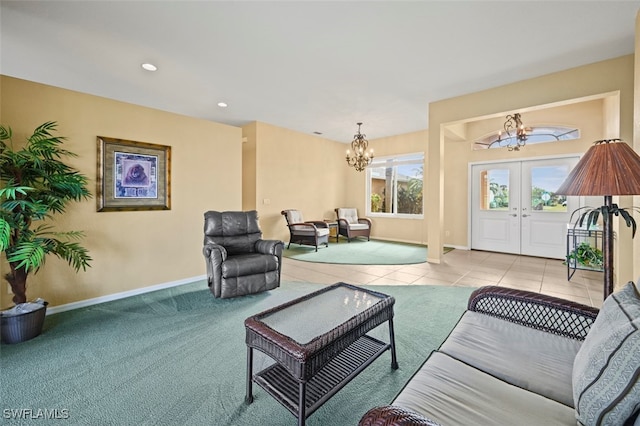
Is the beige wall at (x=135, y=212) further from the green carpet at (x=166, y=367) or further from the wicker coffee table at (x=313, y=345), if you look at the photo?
the wicker coffee table at (x=313, y=345)

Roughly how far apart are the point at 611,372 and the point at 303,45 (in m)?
3.46

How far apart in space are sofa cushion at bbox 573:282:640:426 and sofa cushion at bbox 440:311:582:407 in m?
0.17

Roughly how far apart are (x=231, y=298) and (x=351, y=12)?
10.8 ft

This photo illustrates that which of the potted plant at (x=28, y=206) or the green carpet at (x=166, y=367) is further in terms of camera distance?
the potted plant at (x=28, y=206)

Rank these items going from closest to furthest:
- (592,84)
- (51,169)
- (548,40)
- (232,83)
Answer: (51,169), (548,40), (592,84), (232,83)

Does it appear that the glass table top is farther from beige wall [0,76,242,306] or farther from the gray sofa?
beige wall [0,76,242,306]

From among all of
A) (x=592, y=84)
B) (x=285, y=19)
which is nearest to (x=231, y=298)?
(x=285, y=19)

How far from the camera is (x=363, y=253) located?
577cm

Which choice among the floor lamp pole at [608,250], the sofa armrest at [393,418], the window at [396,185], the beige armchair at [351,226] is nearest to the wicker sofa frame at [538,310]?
the floor lamp pole at [608,250]

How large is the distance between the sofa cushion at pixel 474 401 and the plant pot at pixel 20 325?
2.99 m

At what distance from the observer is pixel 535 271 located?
14.3 ft

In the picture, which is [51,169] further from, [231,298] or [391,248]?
[391,248]

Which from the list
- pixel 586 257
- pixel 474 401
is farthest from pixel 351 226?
pixel 474 401

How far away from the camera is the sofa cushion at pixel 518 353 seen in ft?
3.60
